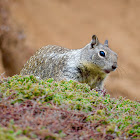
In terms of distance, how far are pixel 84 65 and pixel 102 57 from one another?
52 cm

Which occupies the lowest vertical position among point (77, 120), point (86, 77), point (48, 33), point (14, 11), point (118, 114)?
point (77, 120)

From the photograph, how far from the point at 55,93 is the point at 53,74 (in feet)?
11.3

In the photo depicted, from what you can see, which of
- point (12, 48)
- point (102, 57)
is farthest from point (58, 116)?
point (12, 48)

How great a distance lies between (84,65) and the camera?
7129 mm

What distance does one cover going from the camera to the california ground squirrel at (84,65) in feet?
22.8

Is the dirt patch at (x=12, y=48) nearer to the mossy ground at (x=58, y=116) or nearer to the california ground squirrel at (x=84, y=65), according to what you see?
the california ground squirrel at (x=84, y=65)

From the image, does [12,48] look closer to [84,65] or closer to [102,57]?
[84,65]

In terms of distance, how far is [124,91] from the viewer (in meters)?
14.5

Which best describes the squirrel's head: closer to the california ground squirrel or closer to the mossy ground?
the california ground squirrel

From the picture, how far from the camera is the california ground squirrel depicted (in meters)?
6.94

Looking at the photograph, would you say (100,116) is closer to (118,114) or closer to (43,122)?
(118,114)

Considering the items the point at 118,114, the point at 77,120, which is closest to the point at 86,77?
the point at 118,114

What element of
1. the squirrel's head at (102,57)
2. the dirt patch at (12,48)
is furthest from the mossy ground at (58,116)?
the dirt patch at (12,48)

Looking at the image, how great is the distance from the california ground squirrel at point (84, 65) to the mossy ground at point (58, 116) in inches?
103
